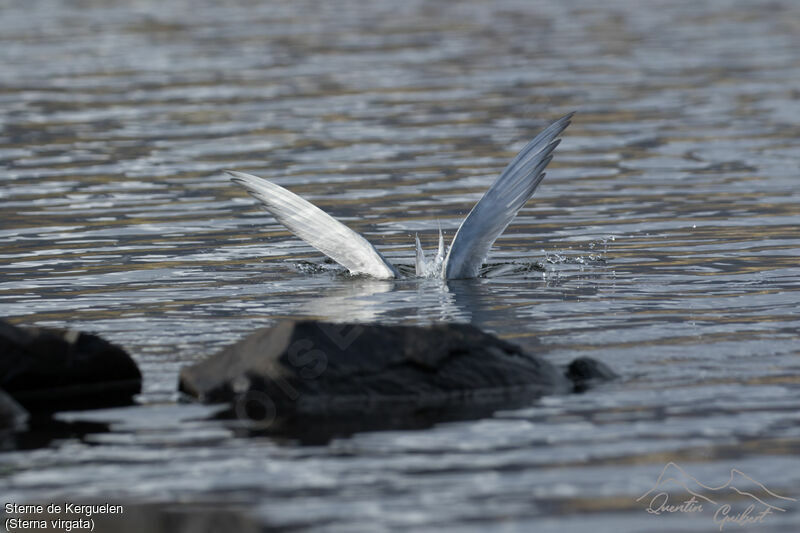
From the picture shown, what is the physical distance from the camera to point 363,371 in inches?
331

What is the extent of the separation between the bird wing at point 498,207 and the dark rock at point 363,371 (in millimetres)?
3238

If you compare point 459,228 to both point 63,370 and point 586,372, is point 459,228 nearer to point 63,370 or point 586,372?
point 586,372

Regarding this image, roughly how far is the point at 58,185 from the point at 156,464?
36.1ft

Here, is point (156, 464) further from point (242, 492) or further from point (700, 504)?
point (700, 504)

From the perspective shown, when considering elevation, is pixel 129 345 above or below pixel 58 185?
below

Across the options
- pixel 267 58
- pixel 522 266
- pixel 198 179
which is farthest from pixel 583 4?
pixel 522 266

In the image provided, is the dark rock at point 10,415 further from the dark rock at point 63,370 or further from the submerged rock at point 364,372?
the submerged rock at point 364,372

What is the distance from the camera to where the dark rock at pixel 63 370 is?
344 inches

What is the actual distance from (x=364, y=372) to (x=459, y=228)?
3.70 m

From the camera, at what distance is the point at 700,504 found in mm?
6684

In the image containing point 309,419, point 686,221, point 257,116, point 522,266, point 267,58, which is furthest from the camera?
point 267,58

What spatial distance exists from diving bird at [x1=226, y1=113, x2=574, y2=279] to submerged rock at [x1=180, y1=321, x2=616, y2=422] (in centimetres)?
328

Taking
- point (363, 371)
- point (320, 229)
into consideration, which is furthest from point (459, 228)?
point (363, 371)

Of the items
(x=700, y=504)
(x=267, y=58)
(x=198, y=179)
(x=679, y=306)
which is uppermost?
(x=267, y=58)
